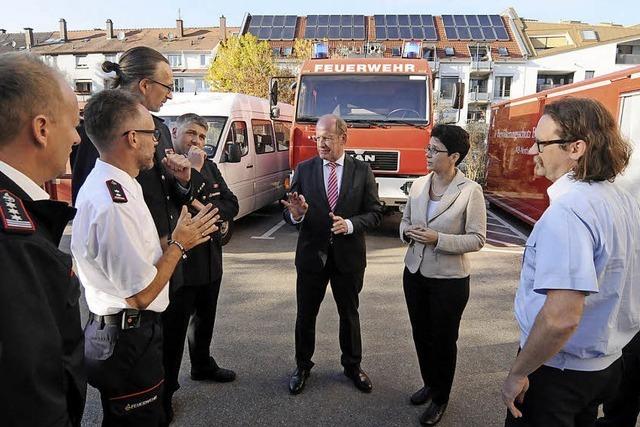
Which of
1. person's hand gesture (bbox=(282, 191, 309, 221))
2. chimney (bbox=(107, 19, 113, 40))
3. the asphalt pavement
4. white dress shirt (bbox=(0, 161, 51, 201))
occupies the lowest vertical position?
the asphalt pavement

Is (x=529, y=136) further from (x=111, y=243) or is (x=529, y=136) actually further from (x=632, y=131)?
(x=111, y=243)

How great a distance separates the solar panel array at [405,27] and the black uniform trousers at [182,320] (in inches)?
1363

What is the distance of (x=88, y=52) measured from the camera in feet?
153

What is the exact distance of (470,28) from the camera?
127ft

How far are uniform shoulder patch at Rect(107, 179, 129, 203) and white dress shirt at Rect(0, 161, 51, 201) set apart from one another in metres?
0.57

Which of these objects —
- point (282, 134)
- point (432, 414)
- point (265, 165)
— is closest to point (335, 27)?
point (282, 134)

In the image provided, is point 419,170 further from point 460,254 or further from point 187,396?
point 187,396

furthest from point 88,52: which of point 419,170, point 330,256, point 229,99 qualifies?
point 330,256

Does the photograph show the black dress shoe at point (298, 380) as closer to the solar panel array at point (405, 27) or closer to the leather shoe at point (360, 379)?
the leather shoe at point (360, 379)

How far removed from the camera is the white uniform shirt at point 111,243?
169 centimetres

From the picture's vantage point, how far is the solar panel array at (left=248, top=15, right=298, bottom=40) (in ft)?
122

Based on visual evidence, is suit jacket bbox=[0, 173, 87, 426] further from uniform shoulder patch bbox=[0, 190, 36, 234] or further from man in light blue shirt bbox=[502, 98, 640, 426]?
man in light blue shirt bbox=[502, 98, 640, 426]

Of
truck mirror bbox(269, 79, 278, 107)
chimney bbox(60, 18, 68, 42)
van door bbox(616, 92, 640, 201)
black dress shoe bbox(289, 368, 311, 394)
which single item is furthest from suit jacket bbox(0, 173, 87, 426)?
chimney bbox(60, 18, 68, 42)

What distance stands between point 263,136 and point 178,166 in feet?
23.2
